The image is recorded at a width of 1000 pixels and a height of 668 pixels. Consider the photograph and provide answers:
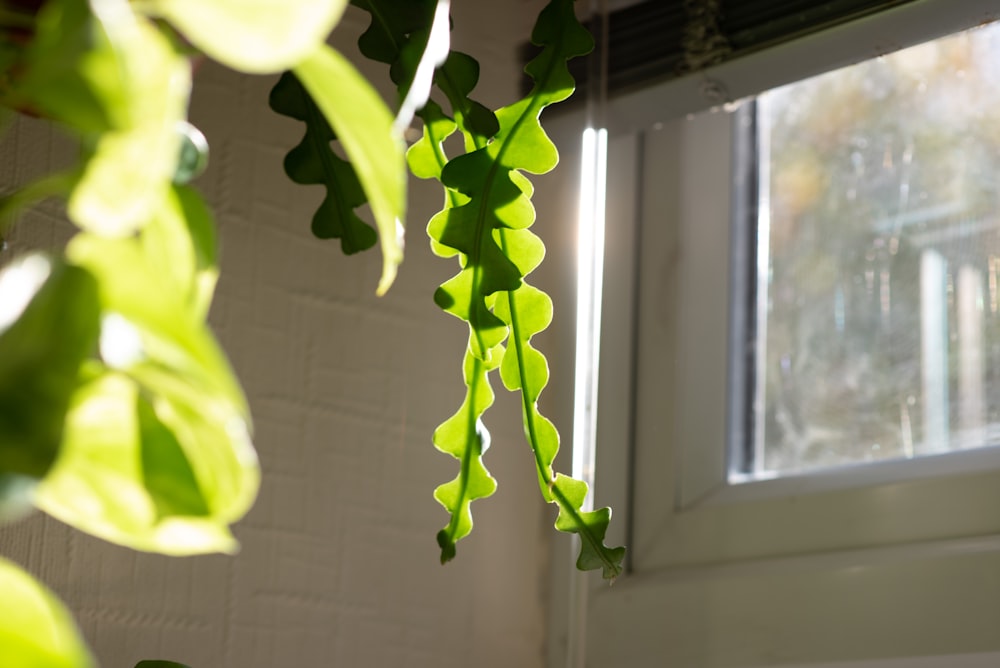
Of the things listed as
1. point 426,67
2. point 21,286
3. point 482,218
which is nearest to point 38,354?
point 21,286

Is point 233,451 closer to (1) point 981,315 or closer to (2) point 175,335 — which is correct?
(2) point 175,335

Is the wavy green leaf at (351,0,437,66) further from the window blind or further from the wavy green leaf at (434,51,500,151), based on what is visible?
the window blind

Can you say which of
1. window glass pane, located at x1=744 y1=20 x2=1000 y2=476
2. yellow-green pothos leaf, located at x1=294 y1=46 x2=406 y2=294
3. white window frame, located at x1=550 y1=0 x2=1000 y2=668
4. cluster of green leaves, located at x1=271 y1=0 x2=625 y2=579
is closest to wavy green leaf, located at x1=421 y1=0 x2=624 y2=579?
cluster of green leaves, located at x1=271 y1=0 x2=625 y2=579

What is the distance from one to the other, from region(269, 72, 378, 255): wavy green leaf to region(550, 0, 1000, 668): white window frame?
0.60 metres

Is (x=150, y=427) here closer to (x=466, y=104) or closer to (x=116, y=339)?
(x=116, y=339)

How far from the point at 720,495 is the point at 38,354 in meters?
1.01

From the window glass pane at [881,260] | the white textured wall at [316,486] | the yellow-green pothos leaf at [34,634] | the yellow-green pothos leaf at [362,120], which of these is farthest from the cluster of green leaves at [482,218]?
the window glass pane at [881,260]

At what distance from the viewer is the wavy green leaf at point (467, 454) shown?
0.54 metres

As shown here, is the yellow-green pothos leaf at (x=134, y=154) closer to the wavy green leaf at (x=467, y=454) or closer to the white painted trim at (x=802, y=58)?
the wavy green leaf at (x=467, y=454)

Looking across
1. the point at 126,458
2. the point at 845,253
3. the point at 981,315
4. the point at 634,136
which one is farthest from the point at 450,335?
the point at 126,458

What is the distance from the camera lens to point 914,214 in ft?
3.66

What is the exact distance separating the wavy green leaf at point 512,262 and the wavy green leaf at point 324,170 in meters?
0.07

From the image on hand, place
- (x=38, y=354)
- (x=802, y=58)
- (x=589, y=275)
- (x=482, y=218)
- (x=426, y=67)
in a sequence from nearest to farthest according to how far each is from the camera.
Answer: (x=38, y=354), (x=426, y=67), (x=482, y=218), (x=802, y=58), (x=589, y=275)

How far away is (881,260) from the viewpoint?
113 centimetres
